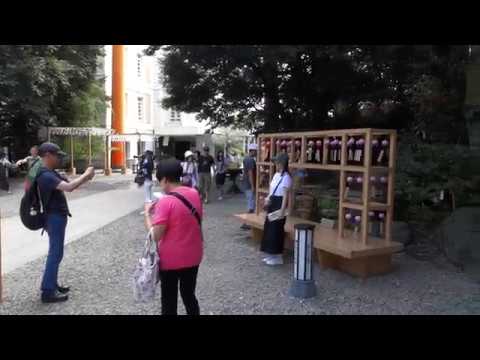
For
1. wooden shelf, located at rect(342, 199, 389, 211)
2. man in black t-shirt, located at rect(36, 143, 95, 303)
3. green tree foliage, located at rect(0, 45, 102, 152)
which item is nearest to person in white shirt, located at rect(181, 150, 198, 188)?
wooden shelf, located at rect(342, 199, 389, 211)

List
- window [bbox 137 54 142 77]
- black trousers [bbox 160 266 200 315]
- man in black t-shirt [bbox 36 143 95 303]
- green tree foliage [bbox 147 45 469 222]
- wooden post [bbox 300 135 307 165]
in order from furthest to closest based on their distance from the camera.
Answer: window [bbox 137 54 142 77], green tree foliage [bbox 147 45 469 222], wooden post [bbox 300 135 307 165], man in black t-shirt [bbox 36 143 95 303], black trousers [bbox 160 266 200 315]

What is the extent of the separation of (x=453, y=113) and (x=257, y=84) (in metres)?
9.10

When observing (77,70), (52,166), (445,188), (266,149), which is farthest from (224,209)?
(77,70)

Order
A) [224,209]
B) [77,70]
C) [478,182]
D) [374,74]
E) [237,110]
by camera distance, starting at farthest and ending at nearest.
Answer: [77,70], [237,110], [374,74], [224,209], [478,182]

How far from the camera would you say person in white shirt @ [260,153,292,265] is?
642 cm

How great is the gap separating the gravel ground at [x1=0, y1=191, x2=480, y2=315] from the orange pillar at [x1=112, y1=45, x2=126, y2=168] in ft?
71.7

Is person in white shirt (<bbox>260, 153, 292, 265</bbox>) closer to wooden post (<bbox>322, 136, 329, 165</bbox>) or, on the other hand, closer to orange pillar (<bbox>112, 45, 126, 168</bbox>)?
wooden post (<bbox>322, 136, 329, 165</bbox>)

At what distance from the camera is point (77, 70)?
74.0ft

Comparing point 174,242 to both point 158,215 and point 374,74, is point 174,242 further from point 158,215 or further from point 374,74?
point 374,74

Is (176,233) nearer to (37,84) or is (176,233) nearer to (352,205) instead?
(352,205)

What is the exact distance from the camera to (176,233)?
11.7 ft

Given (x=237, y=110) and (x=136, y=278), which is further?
(x=237, y=110)

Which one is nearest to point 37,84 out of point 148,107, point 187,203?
point 187,203

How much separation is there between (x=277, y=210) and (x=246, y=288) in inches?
54.2
